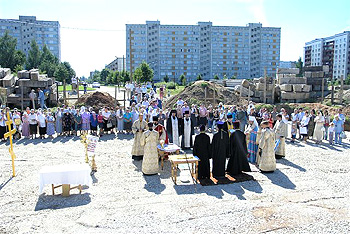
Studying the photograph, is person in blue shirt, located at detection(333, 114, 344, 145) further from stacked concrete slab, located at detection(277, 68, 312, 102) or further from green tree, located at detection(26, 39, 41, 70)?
green tree, located at detection(26, 39, 41, 70)

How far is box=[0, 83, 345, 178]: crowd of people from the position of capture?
8.88 metres

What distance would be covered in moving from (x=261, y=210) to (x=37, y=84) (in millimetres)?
21892

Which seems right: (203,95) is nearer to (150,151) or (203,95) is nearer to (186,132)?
(186,132)

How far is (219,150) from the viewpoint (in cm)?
877

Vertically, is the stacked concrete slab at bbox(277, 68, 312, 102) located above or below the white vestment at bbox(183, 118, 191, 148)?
above

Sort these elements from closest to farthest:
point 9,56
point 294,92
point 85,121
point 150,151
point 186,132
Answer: point 150,151 < point 186,132 < point 85,121 < point 294,92 < point 9,56

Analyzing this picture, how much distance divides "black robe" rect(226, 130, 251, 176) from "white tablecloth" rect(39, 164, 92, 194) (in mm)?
4050

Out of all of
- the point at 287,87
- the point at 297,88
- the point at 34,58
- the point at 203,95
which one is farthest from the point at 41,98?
the point at 34,58

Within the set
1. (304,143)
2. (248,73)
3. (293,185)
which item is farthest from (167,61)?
(293,185)

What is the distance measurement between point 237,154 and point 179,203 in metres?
2.73

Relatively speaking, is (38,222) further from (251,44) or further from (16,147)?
(251,44)

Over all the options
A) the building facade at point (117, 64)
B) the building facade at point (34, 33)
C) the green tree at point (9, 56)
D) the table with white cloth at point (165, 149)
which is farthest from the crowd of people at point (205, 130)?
the building facade at point (117, 64)

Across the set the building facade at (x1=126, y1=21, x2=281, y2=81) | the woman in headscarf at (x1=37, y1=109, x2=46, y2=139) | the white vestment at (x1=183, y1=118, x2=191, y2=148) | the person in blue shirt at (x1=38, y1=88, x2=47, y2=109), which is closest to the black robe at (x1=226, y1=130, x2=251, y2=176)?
the white vestment at (x1=183, y1=118, x2=191, y2=148)

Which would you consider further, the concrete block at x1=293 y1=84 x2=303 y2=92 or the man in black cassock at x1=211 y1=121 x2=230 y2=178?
the concrete block at x1=293 y1=84 x2=303 y2=92
